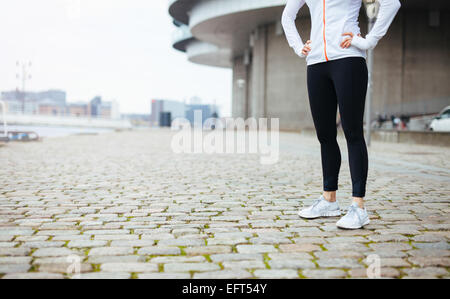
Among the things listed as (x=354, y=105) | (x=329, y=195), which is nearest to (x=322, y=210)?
(x=329, y=195)

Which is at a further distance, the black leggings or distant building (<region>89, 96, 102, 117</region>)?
distant building (<region>89, 96, 102, 117</region>)

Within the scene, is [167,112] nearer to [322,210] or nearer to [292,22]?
[292,22]

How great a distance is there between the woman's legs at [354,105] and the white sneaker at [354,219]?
50mm

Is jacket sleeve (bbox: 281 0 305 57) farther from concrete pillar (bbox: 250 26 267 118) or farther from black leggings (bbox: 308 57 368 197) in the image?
concrete pillar (bbox: 250 26 267 118)

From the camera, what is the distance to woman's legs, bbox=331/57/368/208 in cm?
332

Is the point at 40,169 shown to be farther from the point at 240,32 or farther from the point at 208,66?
the point at 208,66

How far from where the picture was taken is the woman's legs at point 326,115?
11.6 ft

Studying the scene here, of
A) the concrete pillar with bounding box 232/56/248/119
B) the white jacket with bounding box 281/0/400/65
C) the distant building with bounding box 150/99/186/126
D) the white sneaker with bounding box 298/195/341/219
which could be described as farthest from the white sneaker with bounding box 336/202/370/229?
the distant building with bounding box 150/99/186/126

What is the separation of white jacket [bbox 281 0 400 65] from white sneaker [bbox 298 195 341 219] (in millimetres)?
1171

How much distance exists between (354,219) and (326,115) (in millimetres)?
853

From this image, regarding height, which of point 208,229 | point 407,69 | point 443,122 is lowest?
point 208,229

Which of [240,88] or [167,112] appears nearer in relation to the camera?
[240,88]

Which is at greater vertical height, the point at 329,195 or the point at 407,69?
the point at 407,69

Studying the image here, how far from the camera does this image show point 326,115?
361 centimetres
